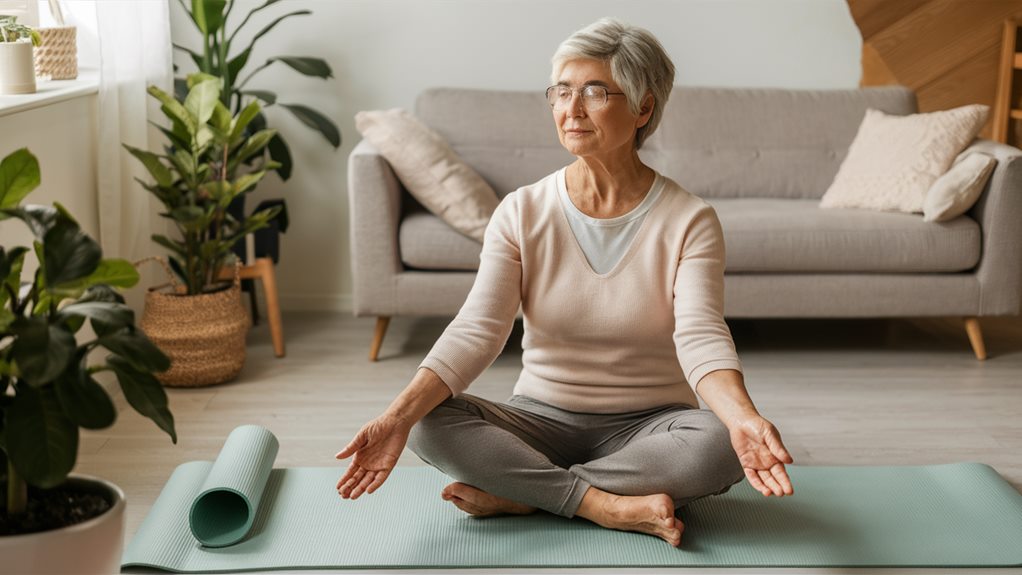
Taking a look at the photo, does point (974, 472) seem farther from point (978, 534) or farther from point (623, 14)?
point (623, 14)

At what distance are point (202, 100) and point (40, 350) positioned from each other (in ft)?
6.26

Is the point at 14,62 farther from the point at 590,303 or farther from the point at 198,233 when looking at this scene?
the point at 590,303

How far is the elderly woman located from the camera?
208 cm

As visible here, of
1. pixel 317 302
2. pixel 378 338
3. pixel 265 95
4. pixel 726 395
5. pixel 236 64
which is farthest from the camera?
pixel 317 302

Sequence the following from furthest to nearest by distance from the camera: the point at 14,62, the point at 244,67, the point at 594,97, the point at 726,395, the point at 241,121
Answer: the point at 244,67 → the point at 241,121 → the point at 14,62 → the point at 594,97 → the point at 726,395

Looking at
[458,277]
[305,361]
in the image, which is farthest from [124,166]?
[458,277]

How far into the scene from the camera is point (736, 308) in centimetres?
352

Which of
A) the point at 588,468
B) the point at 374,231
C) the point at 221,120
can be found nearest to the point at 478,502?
the point at 588,468

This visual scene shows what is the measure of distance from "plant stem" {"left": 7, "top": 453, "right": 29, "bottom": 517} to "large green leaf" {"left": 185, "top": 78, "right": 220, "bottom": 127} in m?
1.77

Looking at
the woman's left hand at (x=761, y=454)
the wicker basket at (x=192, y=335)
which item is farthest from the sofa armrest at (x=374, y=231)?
the woman's left hand at (x=761, y=454)

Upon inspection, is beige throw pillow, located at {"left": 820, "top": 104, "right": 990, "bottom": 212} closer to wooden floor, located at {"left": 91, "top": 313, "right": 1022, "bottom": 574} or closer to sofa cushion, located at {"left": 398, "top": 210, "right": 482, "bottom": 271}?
wooden floor, located at {"left": 91, "top": 313, "right": 1022, "bottom": 574}

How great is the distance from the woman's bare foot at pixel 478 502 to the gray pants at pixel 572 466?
4 cm

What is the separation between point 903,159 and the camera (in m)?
3.66

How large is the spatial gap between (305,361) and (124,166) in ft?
2.58
